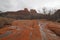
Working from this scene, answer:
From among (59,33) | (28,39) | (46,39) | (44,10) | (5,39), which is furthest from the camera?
(44,10)

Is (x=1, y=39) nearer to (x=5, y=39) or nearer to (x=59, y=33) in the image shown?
(x=5, y=39)

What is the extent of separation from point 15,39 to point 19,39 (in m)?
0.44

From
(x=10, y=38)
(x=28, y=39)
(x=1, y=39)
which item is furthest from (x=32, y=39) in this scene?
(x=1, y=39)

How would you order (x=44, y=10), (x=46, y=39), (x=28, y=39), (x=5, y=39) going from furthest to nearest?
(x=44, y=10), (x=46, y=39), (x=28, y=39), (x=5, y=39)

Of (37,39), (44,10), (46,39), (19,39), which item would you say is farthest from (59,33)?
(44,10)

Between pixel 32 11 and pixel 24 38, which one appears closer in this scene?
pixel 24 38

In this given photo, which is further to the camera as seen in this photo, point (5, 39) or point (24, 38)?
point (24, 38)

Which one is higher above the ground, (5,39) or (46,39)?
(5,39)

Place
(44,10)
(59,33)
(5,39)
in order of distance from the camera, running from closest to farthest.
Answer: (5,39)
(59,33)
(44,10)

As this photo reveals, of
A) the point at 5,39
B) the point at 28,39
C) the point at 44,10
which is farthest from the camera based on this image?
the point at 44,10

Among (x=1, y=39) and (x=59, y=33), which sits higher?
(x=1, y=39)

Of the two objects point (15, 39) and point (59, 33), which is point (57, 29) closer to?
point (59, 33)

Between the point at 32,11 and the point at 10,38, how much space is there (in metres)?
63.8

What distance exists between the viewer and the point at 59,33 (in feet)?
64.3
